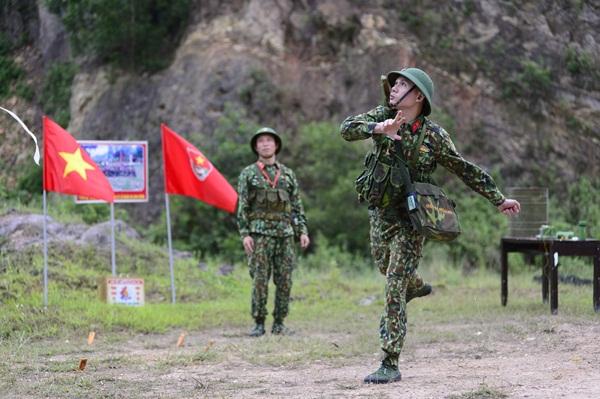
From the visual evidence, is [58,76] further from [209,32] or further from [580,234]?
[580,234]

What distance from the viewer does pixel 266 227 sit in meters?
10.4

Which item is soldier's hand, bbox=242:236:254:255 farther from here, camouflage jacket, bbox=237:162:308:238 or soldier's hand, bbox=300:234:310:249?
soldier's hand, bbox=300:234:310:249

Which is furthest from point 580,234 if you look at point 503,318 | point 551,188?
point 551,188

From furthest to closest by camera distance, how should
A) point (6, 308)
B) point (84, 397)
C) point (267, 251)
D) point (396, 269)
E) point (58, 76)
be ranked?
point (58, 76)
point (6, 308)
point (267, 251)
point (396, 269)
point (84, 397)

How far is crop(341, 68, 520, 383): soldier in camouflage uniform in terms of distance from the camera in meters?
6.67

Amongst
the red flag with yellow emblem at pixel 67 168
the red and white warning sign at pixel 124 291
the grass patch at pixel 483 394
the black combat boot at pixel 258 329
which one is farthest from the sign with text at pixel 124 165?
the grass patch at pixel 483 394

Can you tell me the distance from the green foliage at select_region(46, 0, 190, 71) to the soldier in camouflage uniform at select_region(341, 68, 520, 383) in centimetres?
2065

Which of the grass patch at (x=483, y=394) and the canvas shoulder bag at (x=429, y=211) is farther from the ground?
the canvas shoulder bag at (x=429, y=211)

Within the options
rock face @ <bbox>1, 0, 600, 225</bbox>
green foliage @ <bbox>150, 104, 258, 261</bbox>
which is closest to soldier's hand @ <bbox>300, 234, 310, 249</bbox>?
green foliage @ <bbox>150, 104, 258, 261</bbox>

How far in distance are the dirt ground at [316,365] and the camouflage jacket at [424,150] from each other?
1.46 m

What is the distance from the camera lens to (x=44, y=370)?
25.0 ft

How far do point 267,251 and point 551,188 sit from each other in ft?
47.4

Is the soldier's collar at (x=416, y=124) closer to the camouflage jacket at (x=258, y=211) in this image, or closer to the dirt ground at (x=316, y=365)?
the dirt ground at (x=316, y=365)

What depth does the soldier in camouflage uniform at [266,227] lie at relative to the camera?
34.1 ft
